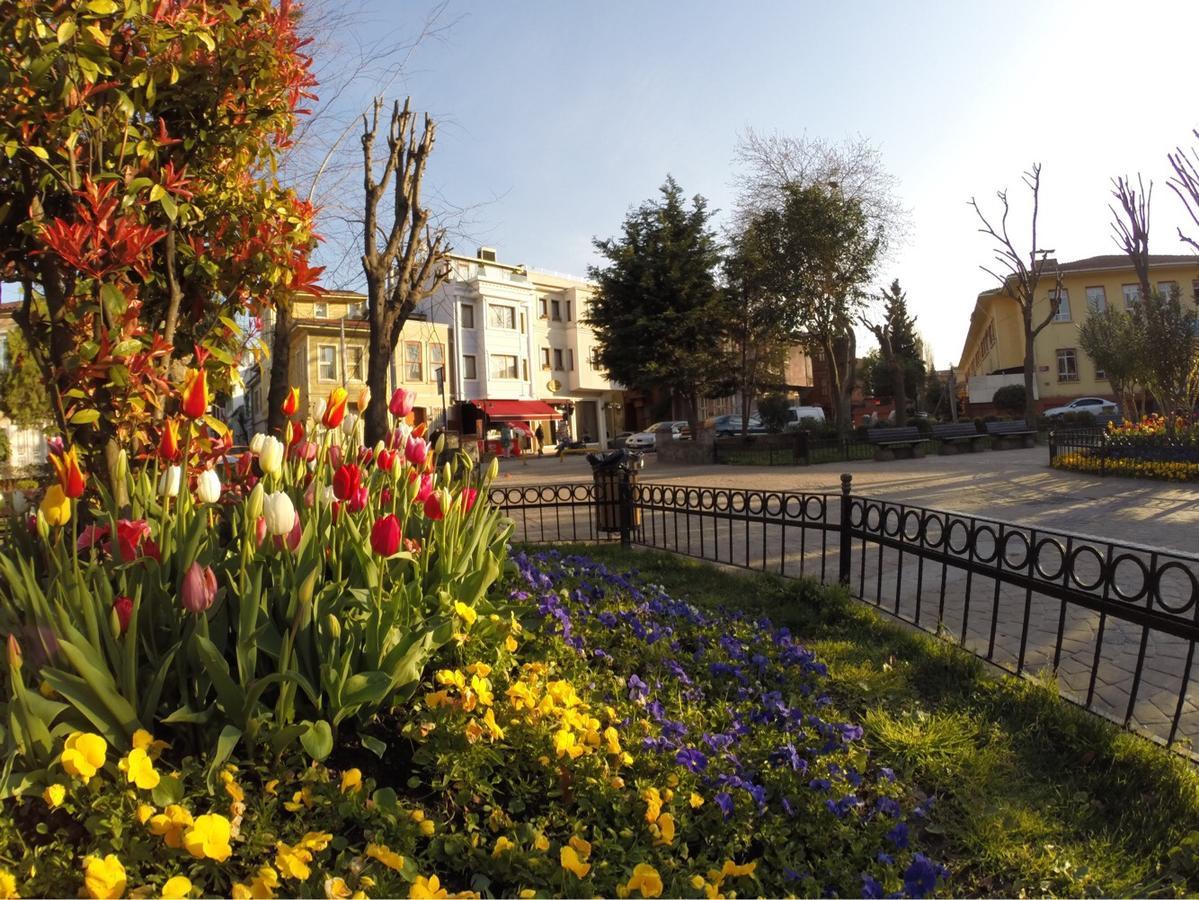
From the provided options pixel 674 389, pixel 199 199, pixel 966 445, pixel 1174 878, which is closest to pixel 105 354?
pixel 199 199

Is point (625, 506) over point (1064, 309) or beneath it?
beneath

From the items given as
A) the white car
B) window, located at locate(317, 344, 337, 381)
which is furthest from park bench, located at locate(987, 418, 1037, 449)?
window, located at locate(317, 344, 337, 381)

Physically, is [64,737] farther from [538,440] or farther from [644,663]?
[538,440]

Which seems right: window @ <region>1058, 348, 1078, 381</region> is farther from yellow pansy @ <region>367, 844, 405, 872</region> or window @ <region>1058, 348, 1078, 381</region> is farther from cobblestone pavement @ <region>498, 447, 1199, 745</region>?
yellow pansy @ <region>367, 844, 405, 872</region>

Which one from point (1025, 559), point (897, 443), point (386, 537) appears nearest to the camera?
point (386, 537)

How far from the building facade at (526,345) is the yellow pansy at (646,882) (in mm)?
35804

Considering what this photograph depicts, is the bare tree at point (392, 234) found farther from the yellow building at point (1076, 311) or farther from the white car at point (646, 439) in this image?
the yellow building at point (1076, 311)

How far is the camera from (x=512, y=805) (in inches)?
77.4

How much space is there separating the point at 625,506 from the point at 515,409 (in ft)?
114

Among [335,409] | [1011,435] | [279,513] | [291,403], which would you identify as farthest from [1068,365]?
[279,513]

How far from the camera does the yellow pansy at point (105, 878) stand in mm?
1363

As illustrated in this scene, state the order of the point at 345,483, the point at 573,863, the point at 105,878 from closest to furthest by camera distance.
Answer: the point at 105,878
the point at 573,863
the point at 345,483

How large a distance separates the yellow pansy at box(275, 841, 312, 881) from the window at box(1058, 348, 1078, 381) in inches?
1850

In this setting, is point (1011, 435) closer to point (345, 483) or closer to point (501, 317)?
point (345, 483)
